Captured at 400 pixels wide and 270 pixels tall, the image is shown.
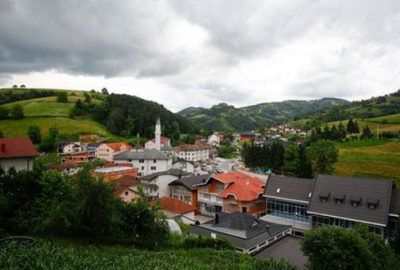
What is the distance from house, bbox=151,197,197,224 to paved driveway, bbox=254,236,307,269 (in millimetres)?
11130

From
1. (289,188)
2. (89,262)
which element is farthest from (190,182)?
(89,262)

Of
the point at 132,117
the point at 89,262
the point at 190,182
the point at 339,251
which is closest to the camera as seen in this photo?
the point at 89,262

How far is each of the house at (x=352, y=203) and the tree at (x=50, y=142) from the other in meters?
80.7

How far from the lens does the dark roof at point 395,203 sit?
25.4m

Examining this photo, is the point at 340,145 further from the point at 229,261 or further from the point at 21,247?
the point at 21,247

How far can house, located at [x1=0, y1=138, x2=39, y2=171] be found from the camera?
2916 cm

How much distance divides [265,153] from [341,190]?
3547cm

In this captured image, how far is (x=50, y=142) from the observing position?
84688mm

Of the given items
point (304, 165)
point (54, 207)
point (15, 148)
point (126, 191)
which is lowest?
point (126, 191)

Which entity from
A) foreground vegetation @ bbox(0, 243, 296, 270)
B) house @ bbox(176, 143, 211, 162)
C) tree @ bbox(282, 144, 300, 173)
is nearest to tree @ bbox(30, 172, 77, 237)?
foreground vegetation @ bbox(0, 243, 296, 270)

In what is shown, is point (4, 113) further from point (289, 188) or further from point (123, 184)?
point (289, 188)

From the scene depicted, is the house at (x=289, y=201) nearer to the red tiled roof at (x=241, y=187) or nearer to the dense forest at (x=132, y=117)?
the red tiled roof at (x=241, y=187)

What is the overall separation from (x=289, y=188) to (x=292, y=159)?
89.1 feet

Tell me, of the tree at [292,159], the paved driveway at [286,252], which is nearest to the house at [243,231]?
the paved driveway at [286,252]
